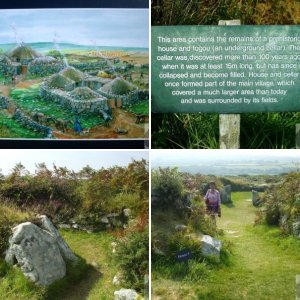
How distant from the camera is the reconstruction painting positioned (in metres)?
4.86

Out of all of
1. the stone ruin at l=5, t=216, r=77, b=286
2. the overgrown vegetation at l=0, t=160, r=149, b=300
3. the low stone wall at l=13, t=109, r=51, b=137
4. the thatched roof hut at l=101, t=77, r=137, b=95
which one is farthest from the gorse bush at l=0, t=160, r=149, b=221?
the thatched roof hut at l=101, t=77, r=137, b=95

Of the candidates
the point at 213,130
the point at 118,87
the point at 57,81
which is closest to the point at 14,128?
the point at 57,81

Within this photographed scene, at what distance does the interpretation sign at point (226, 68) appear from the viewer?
4.91 meters

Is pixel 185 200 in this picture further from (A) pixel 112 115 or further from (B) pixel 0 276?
(B) pixel 0 276

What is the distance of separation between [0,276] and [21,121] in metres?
1.10

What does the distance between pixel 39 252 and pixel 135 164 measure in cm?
92

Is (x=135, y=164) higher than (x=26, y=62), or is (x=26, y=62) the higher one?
(x=26, y=62)

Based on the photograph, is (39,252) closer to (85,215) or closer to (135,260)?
(85,215)

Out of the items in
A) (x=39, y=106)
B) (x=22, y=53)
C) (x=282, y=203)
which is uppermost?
(x=22, y=53)

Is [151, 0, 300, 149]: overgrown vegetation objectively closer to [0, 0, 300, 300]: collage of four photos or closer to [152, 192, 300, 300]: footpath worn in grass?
[0, 0, 300, 300]: collage of four photos

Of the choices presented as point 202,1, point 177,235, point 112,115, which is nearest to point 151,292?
point 177,235

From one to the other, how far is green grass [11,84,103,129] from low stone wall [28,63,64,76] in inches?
3.9

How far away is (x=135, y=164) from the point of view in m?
4.94

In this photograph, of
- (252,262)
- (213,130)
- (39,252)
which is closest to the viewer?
(39,252)
